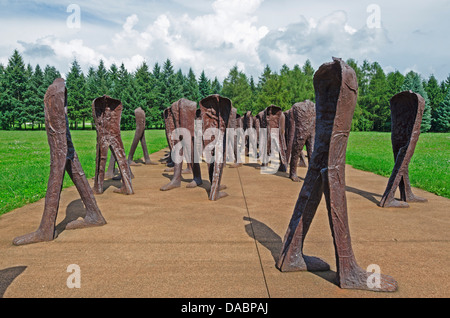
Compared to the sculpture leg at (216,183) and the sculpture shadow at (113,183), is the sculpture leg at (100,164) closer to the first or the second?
the sculpture shadow at (113,183)

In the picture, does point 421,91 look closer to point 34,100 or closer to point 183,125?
point 183,125

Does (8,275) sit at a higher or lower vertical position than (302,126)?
lower

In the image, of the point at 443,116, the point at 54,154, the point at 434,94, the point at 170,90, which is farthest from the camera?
the point at 434,94

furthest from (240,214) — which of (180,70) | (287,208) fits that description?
(180,70)


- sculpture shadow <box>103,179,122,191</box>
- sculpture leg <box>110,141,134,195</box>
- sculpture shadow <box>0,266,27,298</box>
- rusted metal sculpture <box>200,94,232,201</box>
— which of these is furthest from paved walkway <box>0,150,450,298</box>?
sculpture shadow <box>103,179,122,191</box>

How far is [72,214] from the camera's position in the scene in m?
5.46

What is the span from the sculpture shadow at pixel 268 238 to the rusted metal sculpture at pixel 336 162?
0.82 ft

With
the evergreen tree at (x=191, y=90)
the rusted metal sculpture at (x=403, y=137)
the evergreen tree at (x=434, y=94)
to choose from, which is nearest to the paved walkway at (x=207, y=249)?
the rusted metal sculpture at (x=403, y=137)

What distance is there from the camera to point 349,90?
9.34 feet

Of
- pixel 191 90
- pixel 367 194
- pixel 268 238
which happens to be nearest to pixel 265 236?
pixel 268 238

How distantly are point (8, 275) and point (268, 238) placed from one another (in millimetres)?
3003

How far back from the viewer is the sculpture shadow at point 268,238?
10.8 ft
